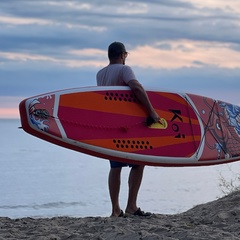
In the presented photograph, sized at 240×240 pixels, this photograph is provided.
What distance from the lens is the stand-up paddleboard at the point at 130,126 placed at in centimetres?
727

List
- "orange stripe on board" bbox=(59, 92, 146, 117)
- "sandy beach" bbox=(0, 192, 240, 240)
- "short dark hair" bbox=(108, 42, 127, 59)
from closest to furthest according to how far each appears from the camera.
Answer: "sandy beach" bbox=(0, 192, 240, 240) → "short dark hair" bbox=(108, 42, 127, 59) → "orange stripe on board" bbox=(59, 92, 146, 117)

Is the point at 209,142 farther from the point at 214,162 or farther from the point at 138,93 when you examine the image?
the point at 138,93

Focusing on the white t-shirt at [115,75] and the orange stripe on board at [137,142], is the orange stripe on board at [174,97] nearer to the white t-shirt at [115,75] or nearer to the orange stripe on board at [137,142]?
the orange stripe on board at [137,142]

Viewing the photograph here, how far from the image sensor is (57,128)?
7.23 m

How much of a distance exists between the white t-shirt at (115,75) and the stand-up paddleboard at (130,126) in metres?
0.07

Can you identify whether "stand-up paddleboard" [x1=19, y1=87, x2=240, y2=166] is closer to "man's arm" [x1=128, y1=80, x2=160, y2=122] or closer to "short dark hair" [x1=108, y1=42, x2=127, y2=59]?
"man's arm" [x1=128, y1=80, x2=160, y2=122]

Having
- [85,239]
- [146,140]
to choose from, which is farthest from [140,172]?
[85,239]

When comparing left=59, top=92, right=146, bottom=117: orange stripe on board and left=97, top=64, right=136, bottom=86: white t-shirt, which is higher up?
left=97, top=64, right=136, bottom=86: white t-shirt

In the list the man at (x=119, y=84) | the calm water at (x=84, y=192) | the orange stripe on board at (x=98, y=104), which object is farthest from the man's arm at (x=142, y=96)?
the calm water at (x=84, y=192)

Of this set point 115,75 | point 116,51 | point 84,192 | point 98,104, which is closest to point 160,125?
point 98,104

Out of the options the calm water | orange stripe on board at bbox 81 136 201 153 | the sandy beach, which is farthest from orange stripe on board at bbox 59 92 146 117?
the calm water

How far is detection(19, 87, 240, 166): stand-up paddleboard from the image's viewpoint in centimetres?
727

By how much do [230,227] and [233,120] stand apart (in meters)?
2.33

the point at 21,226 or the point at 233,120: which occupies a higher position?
the point at 233,120
